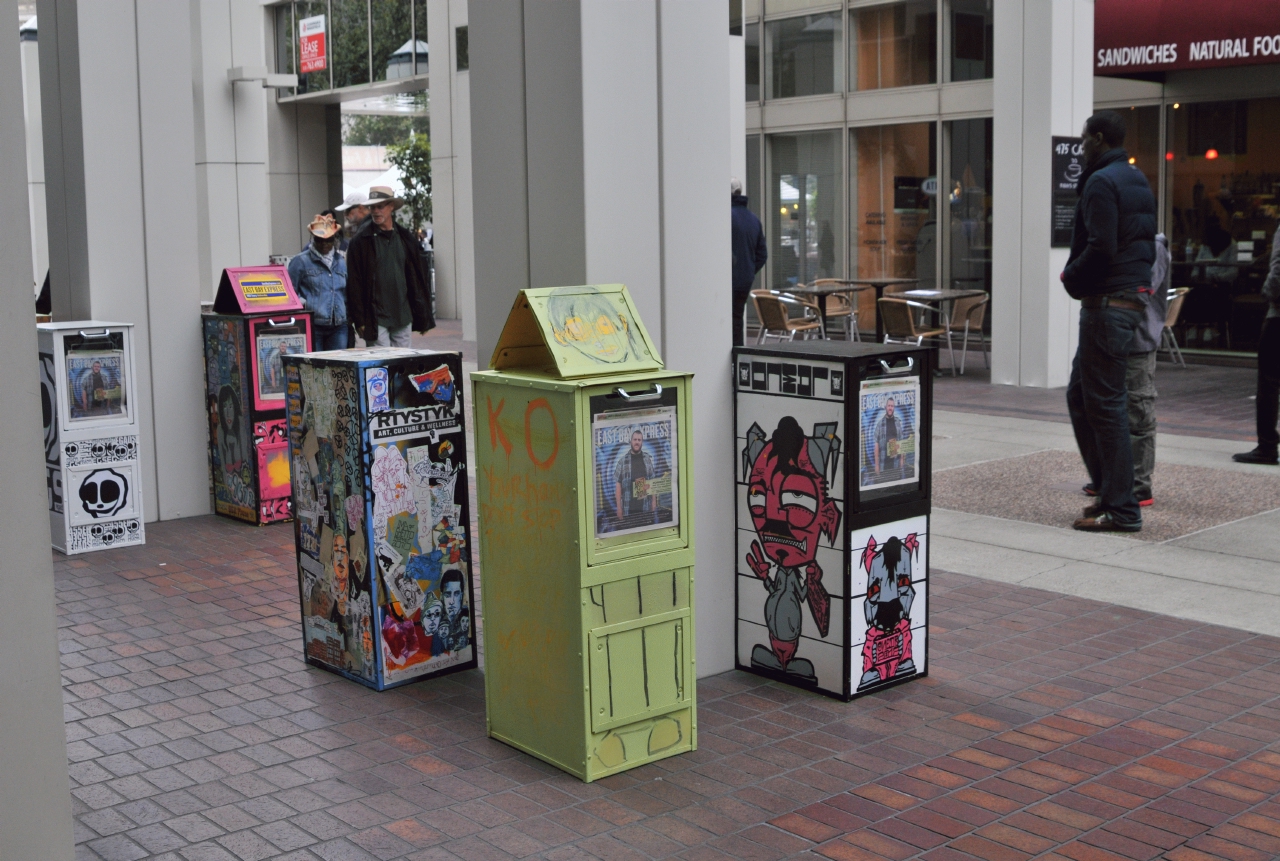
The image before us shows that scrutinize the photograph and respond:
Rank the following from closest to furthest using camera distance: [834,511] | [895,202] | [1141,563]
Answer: [834,511] < [1141,563] < [895,202]

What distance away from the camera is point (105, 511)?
314 inches

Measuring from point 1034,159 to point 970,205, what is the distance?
4034 millimetres

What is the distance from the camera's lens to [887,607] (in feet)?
17.4

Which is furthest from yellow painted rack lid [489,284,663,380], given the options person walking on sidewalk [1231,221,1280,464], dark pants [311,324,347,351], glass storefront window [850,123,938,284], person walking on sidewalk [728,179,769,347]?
glass storefront window [850,123,938,284]

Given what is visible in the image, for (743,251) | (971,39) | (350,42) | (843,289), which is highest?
(350,42)

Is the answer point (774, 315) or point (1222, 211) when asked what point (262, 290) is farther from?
point (1222, 211)

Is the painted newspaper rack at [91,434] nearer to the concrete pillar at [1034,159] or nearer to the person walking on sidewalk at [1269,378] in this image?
the person walking on sidewalk at [1269,378]

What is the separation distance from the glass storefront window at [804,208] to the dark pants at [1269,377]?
399 inches

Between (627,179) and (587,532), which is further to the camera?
(627,179)

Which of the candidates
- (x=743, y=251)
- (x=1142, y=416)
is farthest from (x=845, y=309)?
(x=1142, y=416)

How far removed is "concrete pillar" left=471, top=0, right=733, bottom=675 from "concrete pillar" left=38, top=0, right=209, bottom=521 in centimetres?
393

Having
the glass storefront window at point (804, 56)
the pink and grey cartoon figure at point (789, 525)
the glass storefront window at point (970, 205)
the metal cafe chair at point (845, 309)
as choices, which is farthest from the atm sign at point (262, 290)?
the glass storefront window at point (804, 56)

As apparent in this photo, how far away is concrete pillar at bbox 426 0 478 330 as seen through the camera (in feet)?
76.1

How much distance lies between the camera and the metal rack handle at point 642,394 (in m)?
4.51
